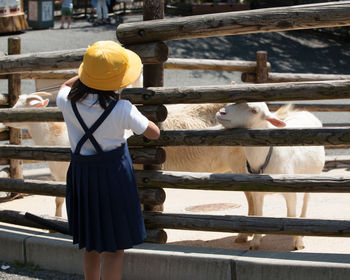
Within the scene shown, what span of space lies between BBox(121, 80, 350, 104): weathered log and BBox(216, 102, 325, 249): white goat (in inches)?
11.7

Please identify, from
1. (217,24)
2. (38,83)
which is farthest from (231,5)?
(217,24)

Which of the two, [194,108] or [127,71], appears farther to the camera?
[194,108]

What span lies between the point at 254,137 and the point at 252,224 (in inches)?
27.3

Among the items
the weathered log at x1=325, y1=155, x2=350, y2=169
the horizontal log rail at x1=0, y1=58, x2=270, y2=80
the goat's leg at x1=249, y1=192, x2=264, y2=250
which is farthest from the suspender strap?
the weathered log at x1=325, y1=155, x2=350, y2=169

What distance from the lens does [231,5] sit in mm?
23219

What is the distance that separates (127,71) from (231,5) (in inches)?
810

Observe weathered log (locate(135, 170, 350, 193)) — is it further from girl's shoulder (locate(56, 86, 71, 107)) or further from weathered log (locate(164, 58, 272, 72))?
weathered log (locate(164, 58, 272, 72))

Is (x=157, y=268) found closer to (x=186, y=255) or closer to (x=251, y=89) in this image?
(x=186, y=255)

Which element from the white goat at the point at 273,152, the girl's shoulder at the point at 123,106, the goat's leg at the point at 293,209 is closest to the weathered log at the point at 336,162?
the white goat at the point at 273,152

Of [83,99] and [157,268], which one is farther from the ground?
[83,99]

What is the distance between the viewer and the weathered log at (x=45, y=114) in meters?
4.61

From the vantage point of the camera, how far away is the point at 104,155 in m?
3.55

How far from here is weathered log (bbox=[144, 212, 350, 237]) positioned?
414cm

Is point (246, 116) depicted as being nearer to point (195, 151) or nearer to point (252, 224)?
point (252, 224)
